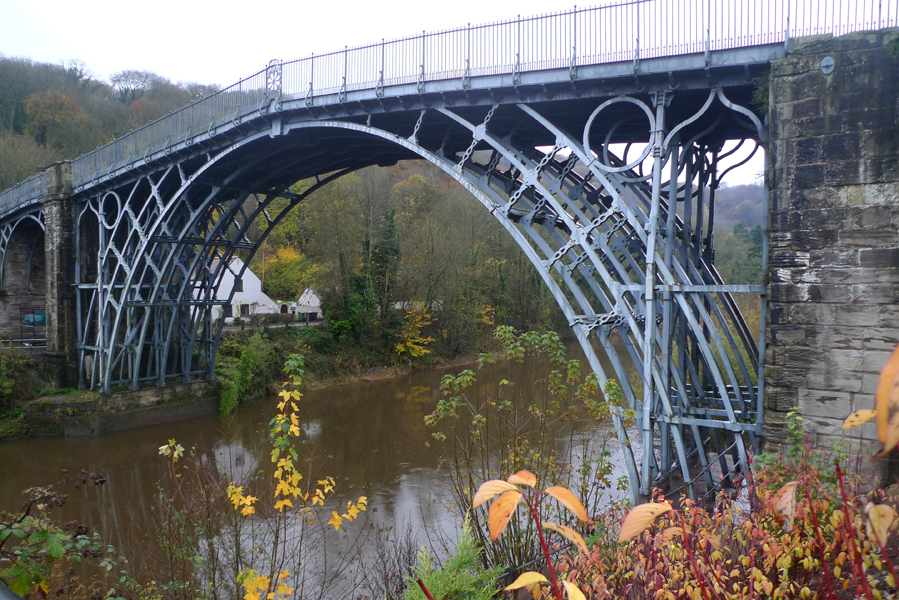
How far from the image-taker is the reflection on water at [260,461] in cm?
1041

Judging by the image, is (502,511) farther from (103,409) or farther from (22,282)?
(22,282)

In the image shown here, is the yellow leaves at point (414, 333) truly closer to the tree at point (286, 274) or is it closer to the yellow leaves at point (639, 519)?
the tree at point (286, 274)

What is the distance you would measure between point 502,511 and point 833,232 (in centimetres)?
533

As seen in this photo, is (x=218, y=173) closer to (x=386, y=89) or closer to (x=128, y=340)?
(x=128, y=340)

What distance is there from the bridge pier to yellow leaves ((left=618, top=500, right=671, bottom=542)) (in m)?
20.0

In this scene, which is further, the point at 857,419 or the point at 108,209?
the point at 108,209

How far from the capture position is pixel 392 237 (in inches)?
1056

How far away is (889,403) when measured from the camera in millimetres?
690

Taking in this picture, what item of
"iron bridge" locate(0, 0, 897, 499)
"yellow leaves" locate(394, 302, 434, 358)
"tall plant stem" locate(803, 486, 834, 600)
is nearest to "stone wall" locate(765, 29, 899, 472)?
"iron bridge" locate(0, 0, 897, 499)

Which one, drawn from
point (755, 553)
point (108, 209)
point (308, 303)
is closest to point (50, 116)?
point (308, 303)

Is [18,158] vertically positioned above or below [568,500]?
above

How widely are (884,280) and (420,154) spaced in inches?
267

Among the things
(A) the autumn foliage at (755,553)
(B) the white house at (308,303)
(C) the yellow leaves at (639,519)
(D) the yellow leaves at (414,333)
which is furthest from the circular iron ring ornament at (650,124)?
(B) the white house at (308,303)

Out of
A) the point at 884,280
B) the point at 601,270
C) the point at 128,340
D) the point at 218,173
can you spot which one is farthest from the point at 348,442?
the point at 884,280
